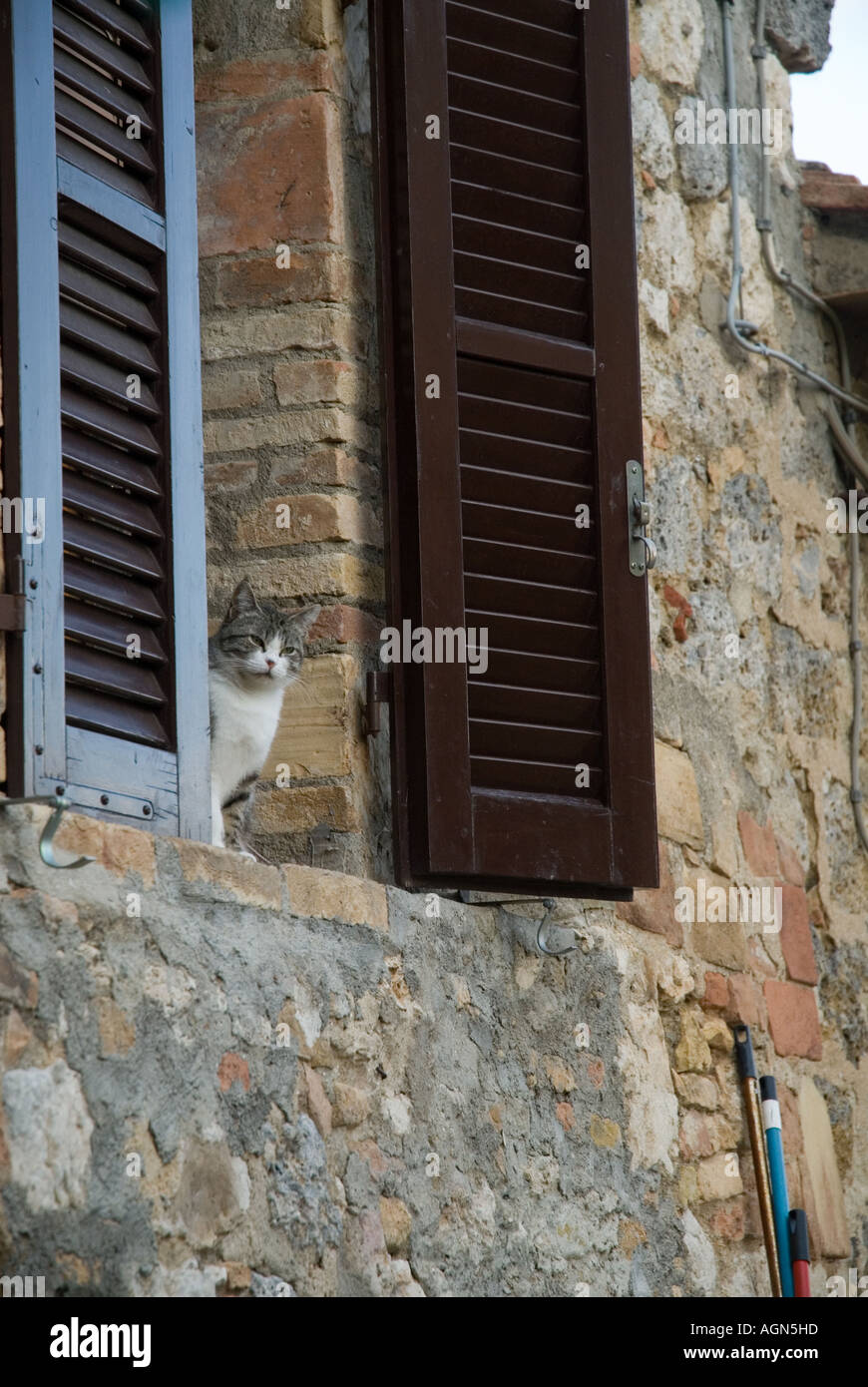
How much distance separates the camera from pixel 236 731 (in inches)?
146

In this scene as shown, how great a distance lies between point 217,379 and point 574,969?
1393 mm

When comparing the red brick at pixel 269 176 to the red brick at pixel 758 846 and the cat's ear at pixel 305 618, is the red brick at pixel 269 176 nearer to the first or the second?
the cat's ear at pixel 305 618

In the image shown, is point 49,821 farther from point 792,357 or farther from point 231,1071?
point 792,357

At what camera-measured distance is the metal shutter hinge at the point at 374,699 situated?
3914mm

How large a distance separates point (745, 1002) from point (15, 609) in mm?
2573

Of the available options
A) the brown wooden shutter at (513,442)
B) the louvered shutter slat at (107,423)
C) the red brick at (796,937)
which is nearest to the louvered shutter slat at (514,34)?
the brown wooden shutter at (513,442)

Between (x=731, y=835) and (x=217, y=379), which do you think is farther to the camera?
(x=731, y=835)

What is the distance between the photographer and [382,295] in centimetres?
398

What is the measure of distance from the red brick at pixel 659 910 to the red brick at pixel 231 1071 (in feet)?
4.72

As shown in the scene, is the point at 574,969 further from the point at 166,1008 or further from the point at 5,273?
the point at 5,273

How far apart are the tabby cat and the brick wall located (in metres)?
0.12

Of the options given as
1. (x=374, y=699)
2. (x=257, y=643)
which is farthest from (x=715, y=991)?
(x=257, y=643)
